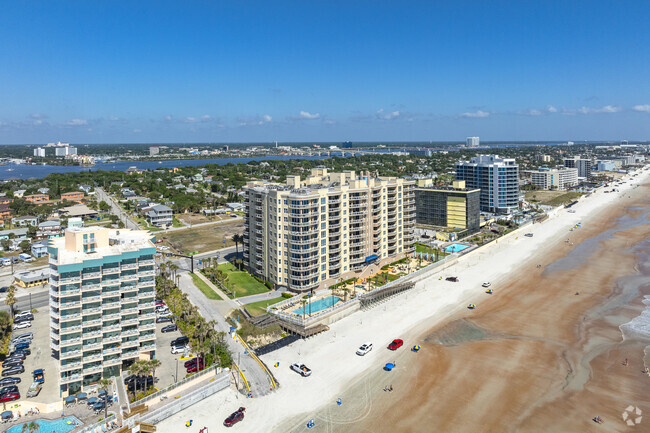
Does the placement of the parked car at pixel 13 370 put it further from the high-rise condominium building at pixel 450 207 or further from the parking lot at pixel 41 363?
the high-rise condominium building at pixel 450 207

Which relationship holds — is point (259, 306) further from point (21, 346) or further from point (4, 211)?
point (4, 211)

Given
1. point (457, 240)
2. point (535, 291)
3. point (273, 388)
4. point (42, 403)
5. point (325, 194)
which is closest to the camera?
point (42, 403)

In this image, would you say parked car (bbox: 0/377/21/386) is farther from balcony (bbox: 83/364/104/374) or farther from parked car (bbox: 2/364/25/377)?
balcony (bbox: 83/364/104/374)


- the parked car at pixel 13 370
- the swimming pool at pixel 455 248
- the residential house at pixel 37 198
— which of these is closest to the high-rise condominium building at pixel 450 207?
the swimming pool at pixel 455 248

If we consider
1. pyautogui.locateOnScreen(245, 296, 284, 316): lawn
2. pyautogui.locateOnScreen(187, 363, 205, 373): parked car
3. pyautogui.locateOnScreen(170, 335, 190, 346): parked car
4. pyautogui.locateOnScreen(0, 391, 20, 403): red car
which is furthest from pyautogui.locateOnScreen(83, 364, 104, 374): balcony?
pyautogui.locateOnScreen(245, 296, 284, 316): lawn

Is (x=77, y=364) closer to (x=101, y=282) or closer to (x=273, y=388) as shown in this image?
(x=101, y=282)

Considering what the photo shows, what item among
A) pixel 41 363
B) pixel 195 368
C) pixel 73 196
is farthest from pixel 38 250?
pixel 73 196

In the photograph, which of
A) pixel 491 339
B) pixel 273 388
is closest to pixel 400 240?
pixel 491 339
